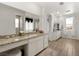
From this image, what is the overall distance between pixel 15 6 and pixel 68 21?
587 cm

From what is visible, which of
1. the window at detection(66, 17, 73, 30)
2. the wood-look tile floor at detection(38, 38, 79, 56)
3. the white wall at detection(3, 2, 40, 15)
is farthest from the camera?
the window at detection(66, 17, 73, 30)

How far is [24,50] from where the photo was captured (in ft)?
10.5

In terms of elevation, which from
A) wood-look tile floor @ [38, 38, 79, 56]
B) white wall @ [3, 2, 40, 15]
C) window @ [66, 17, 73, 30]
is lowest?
wood-look tile floor @ [38, 38, 79, 56]

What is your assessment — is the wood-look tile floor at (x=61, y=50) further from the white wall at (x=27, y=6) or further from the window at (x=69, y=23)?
the window at (x=69, y=23)

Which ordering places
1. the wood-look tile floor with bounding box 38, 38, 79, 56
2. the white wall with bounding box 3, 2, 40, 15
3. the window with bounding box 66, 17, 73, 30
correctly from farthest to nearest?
the window with bounding box 66, 17, 73, 30
the wood-look tile floor with bounding box 38, 38, 79, 56
the white wall with bounding box 3, 2, 40, 15

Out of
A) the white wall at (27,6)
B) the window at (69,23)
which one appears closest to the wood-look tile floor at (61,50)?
the white wall at (27,6)

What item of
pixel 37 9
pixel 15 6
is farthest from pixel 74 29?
pixel 15 6

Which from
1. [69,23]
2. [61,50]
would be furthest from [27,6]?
[69,23]

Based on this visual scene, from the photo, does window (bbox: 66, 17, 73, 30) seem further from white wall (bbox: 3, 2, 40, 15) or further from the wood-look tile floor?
white wall (bbox: 3, 2, 40, 15)

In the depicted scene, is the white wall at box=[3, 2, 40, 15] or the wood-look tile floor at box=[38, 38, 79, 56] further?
the wood-look tile floor at box=[38, 38, 79, 56]

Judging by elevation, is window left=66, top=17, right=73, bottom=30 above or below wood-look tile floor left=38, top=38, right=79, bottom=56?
above

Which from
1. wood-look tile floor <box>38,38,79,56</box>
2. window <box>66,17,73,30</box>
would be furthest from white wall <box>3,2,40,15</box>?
window <box>66,17,73,30</box>

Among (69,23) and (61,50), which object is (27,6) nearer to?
(61,50)

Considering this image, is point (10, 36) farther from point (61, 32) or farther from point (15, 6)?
point (61, 32)
